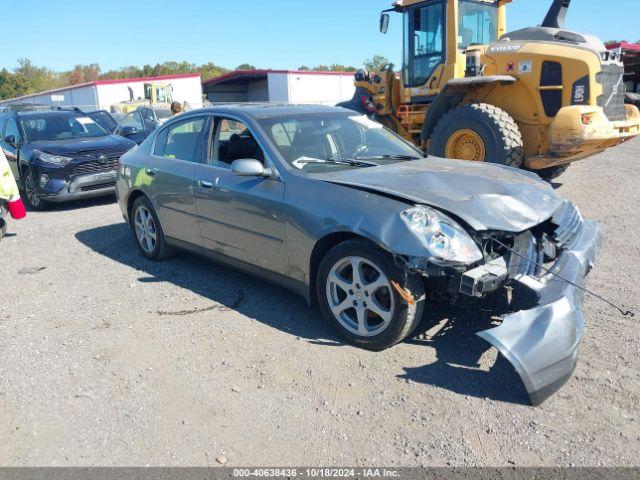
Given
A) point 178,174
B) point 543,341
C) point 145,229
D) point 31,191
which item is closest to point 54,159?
point 31,191

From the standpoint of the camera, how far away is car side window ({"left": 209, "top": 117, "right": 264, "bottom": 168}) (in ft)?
15.3

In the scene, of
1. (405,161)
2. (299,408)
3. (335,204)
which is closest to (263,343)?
(299,408)

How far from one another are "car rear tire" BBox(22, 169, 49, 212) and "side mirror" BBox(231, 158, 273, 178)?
6.37 metres

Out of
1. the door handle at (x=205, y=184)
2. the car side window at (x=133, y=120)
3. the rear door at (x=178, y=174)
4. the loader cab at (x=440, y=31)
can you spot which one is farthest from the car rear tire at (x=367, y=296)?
the car side window at (x=133, y=120)

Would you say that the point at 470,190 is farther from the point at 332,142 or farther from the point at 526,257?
the point at 332,142

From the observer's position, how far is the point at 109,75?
280ft

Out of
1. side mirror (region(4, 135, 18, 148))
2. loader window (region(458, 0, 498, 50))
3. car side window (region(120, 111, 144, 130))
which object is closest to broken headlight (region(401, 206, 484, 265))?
loader window (region(458, 0, 498, 50))

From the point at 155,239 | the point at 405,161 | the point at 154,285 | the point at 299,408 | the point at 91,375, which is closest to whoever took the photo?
the point at 299,408

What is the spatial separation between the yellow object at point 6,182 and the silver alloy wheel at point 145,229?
2.31 meters

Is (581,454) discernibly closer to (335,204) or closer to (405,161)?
(335,204)

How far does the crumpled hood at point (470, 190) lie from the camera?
3.48 meters

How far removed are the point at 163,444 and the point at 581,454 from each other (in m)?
2.13

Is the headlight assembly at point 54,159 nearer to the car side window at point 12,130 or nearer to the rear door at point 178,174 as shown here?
the car side window at point 12,130

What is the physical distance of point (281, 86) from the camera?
37.4m
